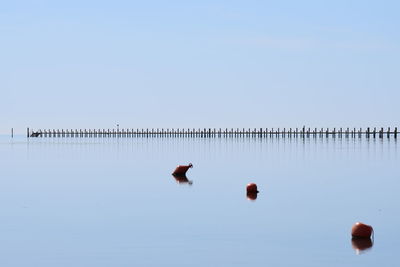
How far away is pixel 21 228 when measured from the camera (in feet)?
73.2

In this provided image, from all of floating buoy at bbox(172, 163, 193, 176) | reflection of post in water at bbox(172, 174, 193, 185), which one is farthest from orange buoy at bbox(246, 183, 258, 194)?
floating buoy at bbox(172, 163, 193, 176)

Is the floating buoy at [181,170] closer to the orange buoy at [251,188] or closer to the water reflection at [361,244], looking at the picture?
the orange buoy at [251,188]

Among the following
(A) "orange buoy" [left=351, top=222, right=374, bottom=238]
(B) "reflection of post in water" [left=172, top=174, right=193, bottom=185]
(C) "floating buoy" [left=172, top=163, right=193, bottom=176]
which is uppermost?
(A) "orange buoy" [left=351, top=222, right=374, bottom=238]

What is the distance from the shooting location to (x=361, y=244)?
19.6m

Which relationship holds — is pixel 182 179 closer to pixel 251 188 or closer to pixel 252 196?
pixel 251 188

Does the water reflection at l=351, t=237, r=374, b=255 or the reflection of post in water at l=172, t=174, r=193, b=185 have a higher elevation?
the water reflection at l=351, t=237, r=374, b=255

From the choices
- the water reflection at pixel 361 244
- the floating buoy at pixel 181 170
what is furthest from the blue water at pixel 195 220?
the floating buoy at pixel 181 170

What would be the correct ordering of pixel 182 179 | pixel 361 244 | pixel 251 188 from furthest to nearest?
pixel 182 179, pixel 251 188, pixel 361 244

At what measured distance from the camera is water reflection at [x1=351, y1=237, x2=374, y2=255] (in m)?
18.8

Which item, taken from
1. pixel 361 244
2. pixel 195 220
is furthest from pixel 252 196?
pixel 361 244

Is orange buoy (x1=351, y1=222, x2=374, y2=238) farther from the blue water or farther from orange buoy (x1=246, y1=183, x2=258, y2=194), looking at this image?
orange buoy (x1=246, y1=183, x2=258, y2=194)

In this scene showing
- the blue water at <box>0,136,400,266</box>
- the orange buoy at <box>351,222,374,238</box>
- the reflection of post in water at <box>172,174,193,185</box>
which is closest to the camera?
the blue water at <box>0,136,400,266</box>

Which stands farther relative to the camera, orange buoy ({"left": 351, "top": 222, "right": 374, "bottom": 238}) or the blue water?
orange buoy ({"left": 351, "top": 222, "right": 374, "bottom": 238})

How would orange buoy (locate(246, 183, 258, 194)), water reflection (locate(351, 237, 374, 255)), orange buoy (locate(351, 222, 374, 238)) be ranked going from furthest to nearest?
1. orange buoy (locate(246, 183, 258, 194))
2. orange buoy (locate(351, 222, 374, 238))
3. water reflection (locate(351, 237, 374, 255))
